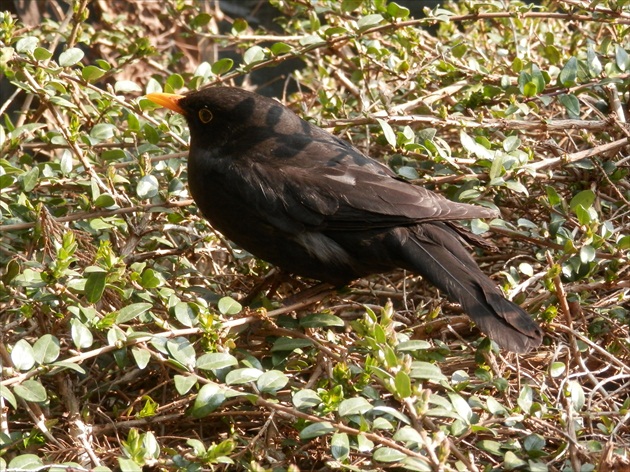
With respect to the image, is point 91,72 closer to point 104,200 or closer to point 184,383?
point 104,200

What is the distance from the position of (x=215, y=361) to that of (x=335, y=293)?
121 cm

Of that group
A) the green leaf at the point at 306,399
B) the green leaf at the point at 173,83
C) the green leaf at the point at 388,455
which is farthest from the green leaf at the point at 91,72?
the green leaf at the point at 388,455

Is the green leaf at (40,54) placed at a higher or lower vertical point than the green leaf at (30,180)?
higher

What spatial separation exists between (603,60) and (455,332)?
1994 millimetres

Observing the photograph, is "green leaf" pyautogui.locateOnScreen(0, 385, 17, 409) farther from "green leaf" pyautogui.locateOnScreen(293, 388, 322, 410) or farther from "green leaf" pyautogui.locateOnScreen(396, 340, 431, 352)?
"green leaf" pyautogui.locateOnScreen(396, 340, 431, 352)

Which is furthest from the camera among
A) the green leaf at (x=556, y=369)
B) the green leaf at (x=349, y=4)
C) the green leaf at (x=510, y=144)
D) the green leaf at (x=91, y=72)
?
the green leaf at (x=349, y=4)

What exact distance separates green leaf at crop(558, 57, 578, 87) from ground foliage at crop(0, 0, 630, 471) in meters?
0.01

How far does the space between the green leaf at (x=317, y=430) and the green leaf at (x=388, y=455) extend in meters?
0.18

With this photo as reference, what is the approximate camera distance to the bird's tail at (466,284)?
3.36m

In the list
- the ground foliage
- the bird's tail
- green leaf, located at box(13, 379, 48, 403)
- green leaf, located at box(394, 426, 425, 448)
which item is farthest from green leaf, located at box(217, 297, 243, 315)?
green leaf, located at box(394, 426, 425, 448)

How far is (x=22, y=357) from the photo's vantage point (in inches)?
113

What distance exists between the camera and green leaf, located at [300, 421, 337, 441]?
9.09 ft

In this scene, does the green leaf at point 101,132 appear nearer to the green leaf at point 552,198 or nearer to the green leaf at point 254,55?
the green leaf at point 254,55

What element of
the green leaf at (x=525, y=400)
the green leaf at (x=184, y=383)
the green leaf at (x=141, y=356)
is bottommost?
the green leaf at (x=525, y=400)
